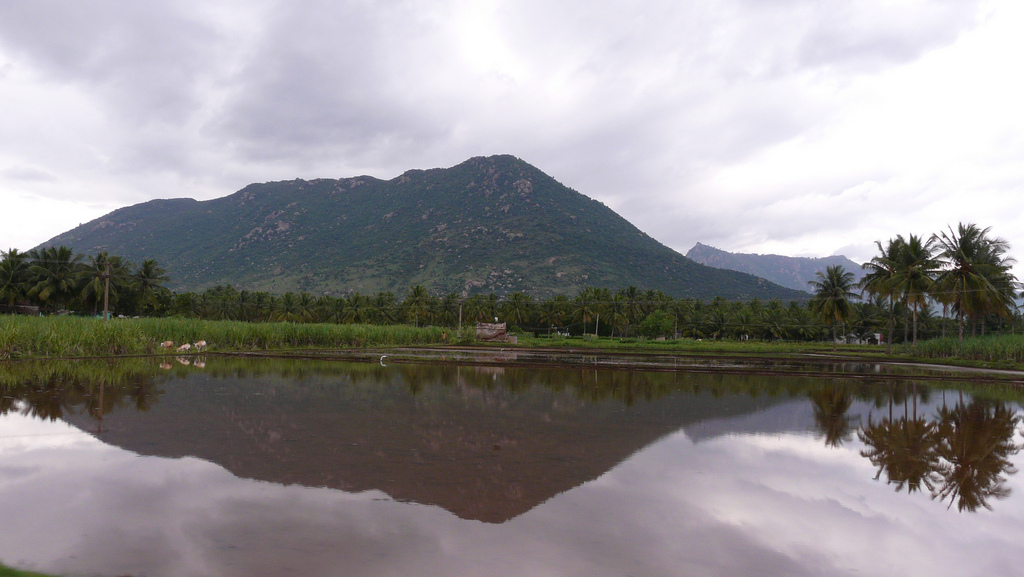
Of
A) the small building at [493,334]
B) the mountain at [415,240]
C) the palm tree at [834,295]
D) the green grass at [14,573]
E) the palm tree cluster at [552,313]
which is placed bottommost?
the small building at [493,334]

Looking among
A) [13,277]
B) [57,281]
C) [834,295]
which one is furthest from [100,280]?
[834,295]

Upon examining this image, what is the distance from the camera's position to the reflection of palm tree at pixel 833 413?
10.2 meters

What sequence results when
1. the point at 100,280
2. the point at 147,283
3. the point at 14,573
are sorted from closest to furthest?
the point at 14,573 → the point at 100,280 → the point at 147,283

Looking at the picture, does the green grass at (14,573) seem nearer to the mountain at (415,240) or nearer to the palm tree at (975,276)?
the palm tree at (975,276)

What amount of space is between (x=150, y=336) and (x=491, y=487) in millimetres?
29722

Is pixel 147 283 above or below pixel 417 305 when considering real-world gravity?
above

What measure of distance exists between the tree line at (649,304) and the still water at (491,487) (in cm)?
3578

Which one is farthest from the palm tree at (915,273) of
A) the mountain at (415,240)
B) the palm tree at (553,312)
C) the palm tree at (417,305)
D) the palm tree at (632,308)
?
the mountain at (415,240)

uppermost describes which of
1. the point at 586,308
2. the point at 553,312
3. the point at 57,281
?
the point at 57,281

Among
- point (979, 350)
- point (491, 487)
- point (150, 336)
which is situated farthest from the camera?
point (979, 350)

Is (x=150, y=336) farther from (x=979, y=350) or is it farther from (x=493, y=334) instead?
(x=979, y=350)

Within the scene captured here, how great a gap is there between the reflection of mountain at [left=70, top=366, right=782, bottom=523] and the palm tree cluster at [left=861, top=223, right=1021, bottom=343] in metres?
33.2

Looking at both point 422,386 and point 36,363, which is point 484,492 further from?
point 36,363

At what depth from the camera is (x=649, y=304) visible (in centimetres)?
8381
